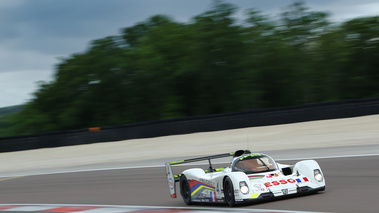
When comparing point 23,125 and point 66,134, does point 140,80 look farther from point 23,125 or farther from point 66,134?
point 66,134

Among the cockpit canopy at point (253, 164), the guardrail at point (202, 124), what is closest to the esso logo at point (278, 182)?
the cockpit canopy at point (253, 164)

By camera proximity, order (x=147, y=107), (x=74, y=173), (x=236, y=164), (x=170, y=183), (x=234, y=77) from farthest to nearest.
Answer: (x=147, y=107) < (x=234, y=77) < (x=74, y=173) < (x=170, y=183) < (x=236, y=164)

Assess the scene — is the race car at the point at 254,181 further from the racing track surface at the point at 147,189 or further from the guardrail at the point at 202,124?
the guardrail at the point at 202,124

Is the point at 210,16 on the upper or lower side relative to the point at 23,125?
upper

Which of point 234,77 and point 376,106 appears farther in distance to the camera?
point 234,77

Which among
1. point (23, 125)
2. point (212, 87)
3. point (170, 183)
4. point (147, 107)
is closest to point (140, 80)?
point (147, 107)

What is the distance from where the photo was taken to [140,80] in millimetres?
38781

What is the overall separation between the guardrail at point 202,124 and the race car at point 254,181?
11.9m

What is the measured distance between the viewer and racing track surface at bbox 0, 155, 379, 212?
7164 millimetres

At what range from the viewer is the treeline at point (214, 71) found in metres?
34.9

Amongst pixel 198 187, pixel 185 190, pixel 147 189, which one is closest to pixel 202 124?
pixel 147 189

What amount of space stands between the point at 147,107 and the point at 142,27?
54.2ft

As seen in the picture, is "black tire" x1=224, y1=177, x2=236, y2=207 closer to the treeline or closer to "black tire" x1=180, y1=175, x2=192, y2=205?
"black tire" x1=180, y1=175, x2=192, y2=205

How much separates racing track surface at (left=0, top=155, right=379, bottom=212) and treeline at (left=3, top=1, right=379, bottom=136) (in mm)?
19516
